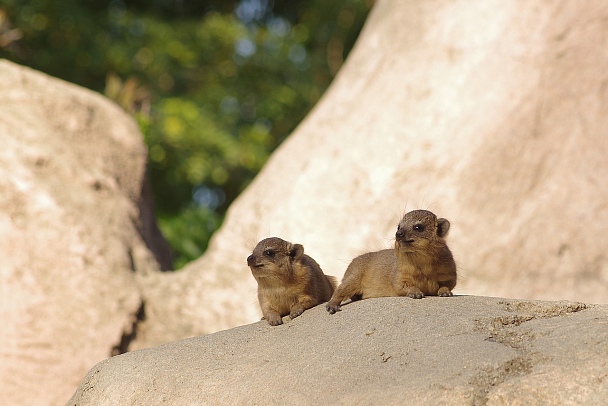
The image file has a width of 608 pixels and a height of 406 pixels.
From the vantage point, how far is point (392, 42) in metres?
11.1

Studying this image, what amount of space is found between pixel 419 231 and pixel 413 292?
466 millimetres

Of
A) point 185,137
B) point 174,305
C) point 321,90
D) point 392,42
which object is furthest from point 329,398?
point 321,90

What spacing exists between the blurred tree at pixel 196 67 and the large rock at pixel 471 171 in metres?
4.21

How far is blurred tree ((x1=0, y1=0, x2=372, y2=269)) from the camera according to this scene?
54.2 ft

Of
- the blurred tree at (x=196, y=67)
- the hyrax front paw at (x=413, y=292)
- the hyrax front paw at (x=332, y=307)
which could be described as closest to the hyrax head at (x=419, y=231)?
the hyrax front paw at (x=413, y=292)

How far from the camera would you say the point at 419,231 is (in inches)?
260

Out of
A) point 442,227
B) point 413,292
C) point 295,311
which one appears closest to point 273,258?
point 295,311

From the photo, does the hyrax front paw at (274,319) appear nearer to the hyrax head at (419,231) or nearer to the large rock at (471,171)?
the hyrax head at (419,231)

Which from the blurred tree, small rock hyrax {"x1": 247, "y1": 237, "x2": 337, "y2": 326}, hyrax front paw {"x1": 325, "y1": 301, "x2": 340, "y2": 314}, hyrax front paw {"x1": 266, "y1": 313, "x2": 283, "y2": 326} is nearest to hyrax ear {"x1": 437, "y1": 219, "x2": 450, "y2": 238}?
hyrax front paw {"x1": 325, "y1": 301, "x2": 340, "y2": 314}

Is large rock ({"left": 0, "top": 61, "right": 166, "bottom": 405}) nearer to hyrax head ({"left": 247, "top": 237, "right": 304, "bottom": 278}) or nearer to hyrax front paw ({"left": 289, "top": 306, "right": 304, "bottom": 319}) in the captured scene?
hyrax head ({"left": 247, "top": 237, "right": 304, "bottom": 278})

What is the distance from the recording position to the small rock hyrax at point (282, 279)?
6996mm

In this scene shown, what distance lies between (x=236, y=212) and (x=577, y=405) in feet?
22.5

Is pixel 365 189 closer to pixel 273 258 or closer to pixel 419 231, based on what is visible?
pixel 273 258

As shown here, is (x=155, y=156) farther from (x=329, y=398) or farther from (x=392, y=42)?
(x=329, y=398)
